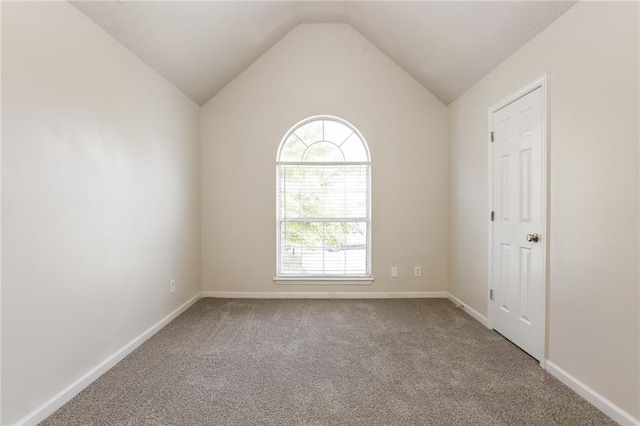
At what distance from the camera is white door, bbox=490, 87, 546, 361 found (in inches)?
93.0

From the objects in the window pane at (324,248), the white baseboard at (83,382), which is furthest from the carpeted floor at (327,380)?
the window pane at (324,248)

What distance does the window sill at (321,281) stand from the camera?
4074mm

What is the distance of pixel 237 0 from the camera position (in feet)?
9.30

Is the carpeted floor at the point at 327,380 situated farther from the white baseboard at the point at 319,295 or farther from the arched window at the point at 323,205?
the arched window at the point at 323,205

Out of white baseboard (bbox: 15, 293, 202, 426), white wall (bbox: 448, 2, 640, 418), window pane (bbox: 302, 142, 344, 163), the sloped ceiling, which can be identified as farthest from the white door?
white baseboard (bbox: 15, 293, 202, 426)

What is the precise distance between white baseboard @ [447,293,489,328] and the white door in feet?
0.46

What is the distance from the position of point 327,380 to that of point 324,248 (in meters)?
2.12

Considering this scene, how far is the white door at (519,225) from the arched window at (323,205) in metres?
1.55

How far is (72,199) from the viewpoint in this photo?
197 centimetres

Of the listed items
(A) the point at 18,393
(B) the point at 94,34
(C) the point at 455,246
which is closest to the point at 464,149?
(C) the point at 455,246

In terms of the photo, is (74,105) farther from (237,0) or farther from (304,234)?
(304,234)

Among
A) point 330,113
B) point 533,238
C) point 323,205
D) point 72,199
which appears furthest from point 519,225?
point 72,199

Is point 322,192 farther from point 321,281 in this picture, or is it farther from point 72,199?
point 72,199

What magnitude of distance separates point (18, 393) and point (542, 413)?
8.95 feet
